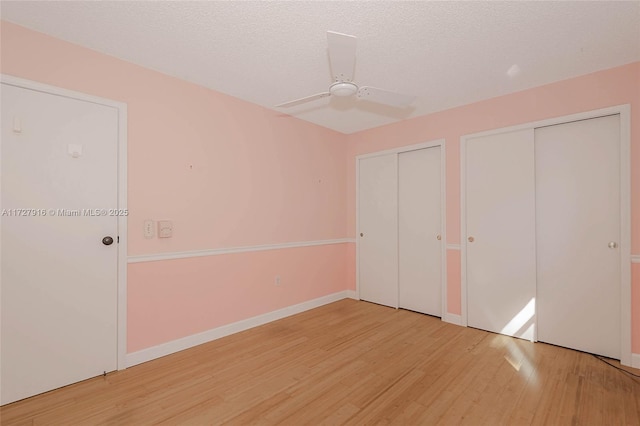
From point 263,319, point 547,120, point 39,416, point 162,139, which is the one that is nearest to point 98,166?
point 162,139

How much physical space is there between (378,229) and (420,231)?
25.3 inches

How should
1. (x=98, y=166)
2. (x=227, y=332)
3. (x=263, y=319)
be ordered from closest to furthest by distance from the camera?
(x=98, y=166) < (x=227, y=332) < (x=263, y=319)

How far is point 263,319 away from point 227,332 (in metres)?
0.46

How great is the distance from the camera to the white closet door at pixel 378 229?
13.7ft

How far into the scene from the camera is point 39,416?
190 cm

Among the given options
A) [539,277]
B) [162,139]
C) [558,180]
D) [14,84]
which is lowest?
[539,277]

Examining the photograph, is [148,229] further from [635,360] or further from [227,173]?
[635,360]

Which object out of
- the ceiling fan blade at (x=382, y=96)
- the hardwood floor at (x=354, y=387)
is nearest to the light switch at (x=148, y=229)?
the hardwood floor at (x=354, y=387)

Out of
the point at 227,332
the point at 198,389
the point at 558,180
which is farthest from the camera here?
the point at 227,332

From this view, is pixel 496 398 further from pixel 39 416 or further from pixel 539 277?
pixel 39 416

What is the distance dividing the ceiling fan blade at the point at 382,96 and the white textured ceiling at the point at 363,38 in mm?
352

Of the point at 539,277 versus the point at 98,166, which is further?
the point at 539,277

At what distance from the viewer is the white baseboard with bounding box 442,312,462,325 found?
350 cm

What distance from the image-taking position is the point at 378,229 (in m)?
4.36
